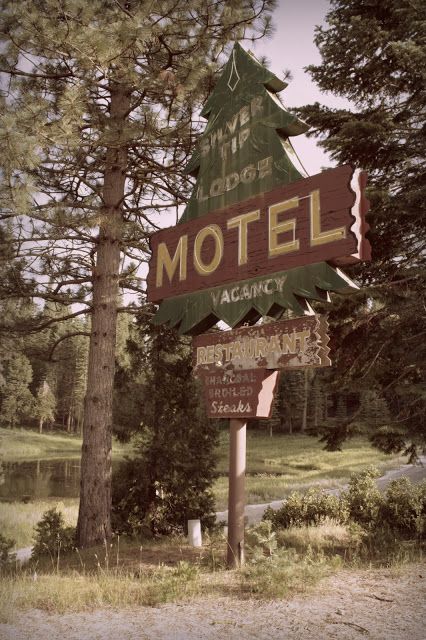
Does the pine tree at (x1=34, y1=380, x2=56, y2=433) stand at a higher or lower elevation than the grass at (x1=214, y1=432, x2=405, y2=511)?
higher

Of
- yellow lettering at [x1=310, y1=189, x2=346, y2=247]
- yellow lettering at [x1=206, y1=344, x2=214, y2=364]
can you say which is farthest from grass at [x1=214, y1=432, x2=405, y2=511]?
yellow lettering at [x1=310, y1=189, x2=346, y2=247]

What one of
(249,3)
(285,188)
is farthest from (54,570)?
(249,3)

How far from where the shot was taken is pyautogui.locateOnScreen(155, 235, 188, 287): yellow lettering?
7.61 metres

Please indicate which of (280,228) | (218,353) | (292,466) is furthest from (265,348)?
(292,466)

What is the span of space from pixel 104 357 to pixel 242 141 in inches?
177

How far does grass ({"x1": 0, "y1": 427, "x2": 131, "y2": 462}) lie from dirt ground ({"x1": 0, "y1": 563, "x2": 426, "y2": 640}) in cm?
4178

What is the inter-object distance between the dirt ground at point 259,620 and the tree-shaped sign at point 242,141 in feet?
15.5

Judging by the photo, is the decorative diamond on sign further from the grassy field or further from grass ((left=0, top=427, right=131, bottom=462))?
grass ((left=0, top=427, right=131, bottom=462))

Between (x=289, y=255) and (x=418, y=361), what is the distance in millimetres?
3350

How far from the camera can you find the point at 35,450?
164 feet

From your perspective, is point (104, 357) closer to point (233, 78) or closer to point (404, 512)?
point (233, 78)

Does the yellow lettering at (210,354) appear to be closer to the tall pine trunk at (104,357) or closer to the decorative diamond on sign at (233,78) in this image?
the tall pine trunk at (104,357)

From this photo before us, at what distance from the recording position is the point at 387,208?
8352mm

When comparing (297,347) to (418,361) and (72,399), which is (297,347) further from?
(72,399)
